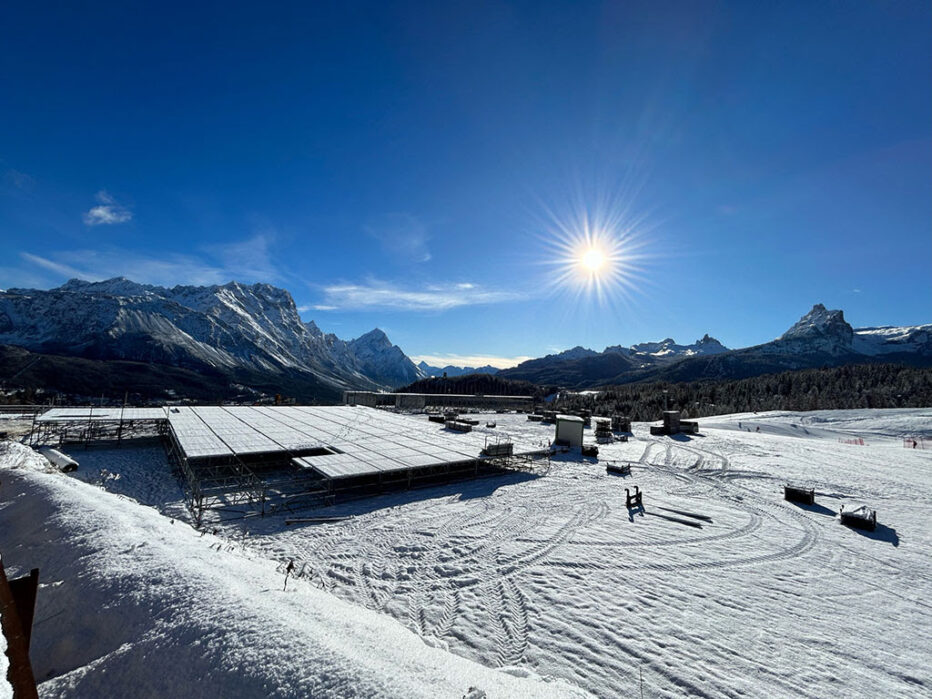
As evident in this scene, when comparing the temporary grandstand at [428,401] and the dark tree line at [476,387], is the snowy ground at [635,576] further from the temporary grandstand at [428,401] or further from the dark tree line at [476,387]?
the dark tree line at [476,387]

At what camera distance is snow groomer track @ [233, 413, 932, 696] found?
1041cm

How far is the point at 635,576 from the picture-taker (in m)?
14.7

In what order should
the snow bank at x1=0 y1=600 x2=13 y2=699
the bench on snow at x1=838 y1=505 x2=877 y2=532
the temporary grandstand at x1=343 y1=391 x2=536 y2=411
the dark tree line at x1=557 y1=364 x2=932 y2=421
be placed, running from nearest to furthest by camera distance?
the snow bank at x1=0 y1=600 x2=13 y2=699
the bench on snow at x1=838 y1=505 x2=877 y2=532
the temporary grandstand at x1=343 y1=391 x2=536 y2=411
the dark tree line at x1=557 y1=364 x2=932 y2=421

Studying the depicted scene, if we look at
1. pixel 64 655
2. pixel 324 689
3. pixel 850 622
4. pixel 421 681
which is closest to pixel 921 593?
pixel 850 622

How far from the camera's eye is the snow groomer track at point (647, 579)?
10414 mm

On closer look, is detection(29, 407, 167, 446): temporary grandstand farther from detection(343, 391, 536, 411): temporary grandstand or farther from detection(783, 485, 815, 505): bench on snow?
detection(783, 485, 815, 505): bench on snow

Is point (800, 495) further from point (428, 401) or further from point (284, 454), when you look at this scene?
point (428, 401)

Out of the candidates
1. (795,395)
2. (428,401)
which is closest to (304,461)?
(428,401)

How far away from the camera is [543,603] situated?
12.7 meters

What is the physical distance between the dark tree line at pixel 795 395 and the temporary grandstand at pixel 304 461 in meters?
72.0

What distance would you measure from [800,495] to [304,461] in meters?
34.3

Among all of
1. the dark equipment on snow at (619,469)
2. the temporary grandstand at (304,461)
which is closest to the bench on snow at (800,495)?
the dark equipment on snow at (619,469)

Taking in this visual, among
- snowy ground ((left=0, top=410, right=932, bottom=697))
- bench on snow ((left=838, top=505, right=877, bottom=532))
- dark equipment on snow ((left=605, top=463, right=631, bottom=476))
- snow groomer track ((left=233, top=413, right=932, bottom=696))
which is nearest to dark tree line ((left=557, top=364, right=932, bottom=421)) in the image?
dark equipment on snow ((left=605, top=463, right=631, bottom=476))

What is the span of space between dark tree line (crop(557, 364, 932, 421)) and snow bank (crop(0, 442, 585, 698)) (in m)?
90.5
